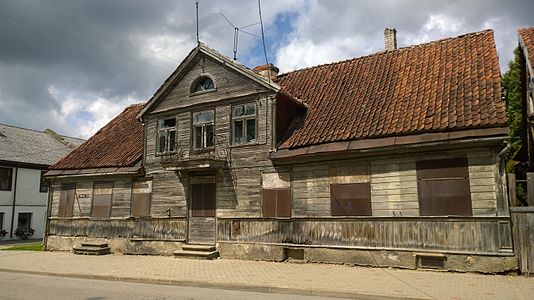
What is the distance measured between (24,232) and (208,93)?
1992 centimetres

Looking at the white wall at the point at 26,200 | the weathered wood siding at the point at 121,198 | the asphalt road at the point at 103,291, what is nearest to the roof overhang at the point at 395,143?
the asphalt road at the point at 103,291

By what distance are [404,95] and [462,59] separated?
2.65 metres

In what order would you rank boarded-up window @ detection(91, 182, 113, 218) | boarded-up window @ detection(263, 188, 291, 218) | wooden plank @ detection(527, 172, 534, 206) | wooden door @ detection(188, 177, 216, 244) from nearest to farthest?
wooden plank @ detection(527, 172, 534, 206) < boarded-up window @ detection(263, 188, 291, 218) < wooden door @ detection(188, 177, 216, 244) < boarded-up window @ detection(91, 182, 113, 218)

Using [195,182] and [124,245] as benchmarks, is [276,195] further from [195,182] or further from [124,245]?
[124,245]

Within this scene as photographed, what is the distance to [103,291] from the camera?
31.6ft

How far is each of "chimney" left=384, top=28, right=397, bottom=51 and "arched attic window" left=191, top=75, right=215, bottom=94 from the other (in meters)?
8.45

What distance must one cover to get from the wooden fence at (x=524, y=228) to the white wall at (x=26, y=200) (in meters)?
29.5

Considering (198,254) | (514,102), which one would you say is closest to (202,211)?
(198,254)

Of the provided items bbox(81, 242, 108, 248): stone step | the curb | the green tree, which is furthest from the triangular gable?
the green tree

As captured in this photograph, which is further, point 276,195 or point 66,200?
point 66,200

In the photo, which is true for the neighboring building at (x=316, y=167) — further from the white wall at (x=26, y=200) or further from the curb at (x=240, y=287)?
the white wall at (x=26, y=200)

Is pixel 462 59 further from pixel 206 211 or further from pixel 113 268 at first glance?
pixel 113 268

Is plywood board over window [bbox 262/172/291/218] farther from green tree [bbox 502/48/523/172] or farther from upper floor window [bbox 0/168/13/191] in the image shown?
upper floor window [bbox 0/168/13/191]

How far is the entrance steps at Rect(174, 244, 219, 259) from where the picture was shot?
50.9ft
